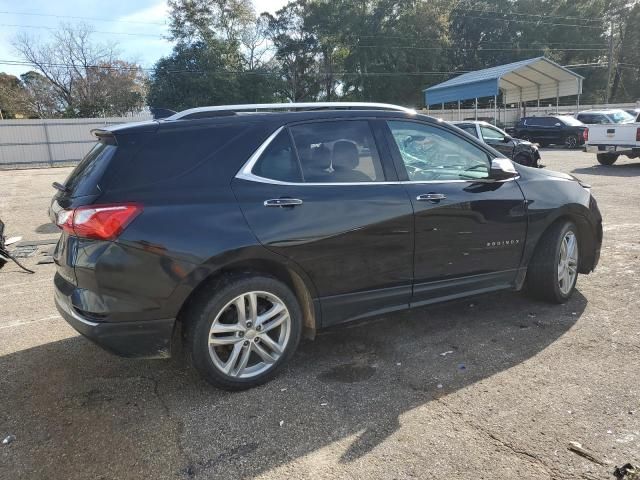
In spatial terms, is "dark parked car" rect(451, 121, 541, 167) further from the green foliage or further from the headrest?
the green foliage

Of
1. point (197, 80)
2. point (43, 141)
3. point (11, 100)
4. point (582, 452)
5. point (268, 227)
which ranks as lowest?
point (582, 452)

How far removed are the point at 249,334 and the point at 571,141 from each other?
2666cm

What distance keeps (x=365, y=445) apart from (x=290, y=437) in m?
0.41

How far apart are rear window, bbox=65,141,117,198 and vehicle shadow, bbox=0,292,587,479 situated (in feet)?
4.32

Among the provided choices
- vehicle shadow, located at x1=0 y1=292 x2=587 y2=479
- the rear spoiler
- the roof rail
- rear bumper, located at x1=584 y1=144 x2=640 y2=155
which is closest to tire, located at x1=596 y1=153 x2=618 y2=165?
rear bumper, located at x1=584 y1=144 x2=640 y2=155

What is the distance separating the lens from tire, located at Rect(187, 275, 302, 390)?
3059 mm

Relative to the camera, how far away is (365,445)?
8.92 feet

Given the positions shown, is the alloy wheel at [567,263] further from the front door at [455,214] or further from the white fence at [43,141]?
the white fence at [43,141]

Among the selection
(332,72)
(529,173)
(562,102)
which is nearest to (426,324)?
(529,173)

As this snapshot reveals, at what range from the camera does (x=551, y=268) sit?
14.6 feet

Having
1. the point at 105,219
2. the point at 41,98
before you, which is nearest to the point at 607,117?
the point at 105,219

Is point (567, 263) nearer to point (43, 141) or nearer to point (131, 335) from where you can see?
point (131, 335)

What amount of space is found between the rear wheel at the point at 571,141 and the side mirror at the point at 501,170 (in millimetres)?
24582

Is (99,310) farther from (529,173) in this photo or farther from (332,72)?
(332,72)
